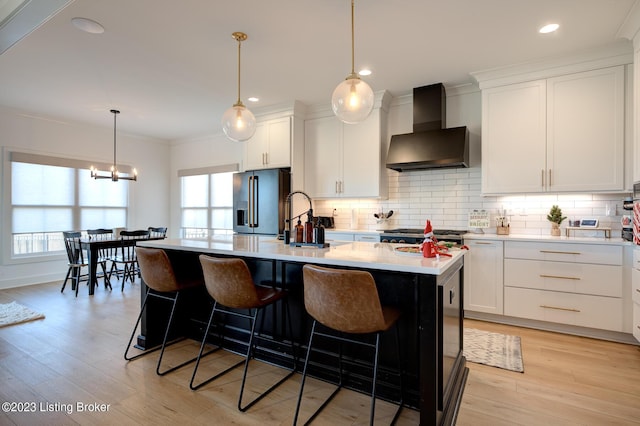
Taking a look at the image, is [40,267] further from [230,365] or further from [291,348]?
[291,348]

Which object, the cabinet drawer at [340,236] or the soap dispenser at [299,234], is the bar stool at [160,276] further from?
the cabinet drawer at [340,236]

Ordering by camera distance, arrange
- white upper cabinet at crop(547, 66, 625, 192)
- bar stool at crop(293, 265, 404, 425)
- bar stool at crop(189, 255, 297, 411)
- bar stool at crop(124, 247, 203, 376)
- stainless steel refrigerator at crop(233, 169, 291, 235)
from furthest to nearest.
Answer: stainless steel refrigerator at crop(233, 169, 291, 235)
white upper cabinet at crop(547, 66, 625, 192)
bar stool at crop(124, 247, 203, 376)
bar stool at crop(189, 255, 297, 411)
bar stool at crop(293, 265, 404, 425)

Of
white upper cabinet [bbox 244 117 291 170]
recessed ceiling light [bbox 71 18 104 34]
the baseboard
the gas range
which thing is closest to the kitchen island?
the gas range

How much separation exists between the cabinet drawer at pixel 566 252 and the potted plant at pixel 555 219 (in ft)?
1.42

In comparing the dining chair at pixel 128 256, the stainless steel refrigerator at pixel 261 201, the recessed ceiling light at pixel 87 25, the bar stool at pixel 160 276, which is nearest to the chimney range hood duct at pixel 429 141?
the stainless steel refrigerator at pixel 261 201

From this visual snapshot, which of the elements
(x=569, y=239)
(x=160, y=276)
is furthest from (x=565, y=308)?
(x=160, y=276)

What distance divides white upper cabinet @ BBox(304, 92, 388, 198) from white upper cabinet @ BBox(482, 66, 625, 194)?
123cm

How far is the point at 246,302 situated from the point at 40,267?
5.18 metres

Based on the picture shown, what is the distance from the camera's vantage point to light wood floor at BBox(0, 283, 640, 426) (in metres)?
1.93

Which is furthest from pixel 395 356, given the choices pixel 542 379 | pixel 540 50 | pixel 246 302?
pixel 540 50

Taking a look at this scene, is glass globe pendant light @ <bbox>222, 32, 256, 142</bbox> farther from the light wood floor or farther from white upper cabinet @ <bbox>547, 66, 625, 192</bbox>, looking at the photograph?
white upper cabinet @ <bbox>547, 66, 625, 192</bbox>

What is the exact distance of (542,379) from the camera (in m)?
2.37

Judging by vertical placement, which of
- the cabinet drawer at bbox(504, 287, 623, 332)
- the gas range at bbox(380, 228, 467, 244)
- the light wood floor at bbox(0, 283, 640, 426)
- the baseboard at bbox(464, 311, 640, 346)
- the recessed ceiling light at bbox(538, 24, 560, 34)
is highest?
the recessed ceiling light at bbox(538, 24, 560, 34)

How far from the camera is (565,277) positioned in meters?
3.15
